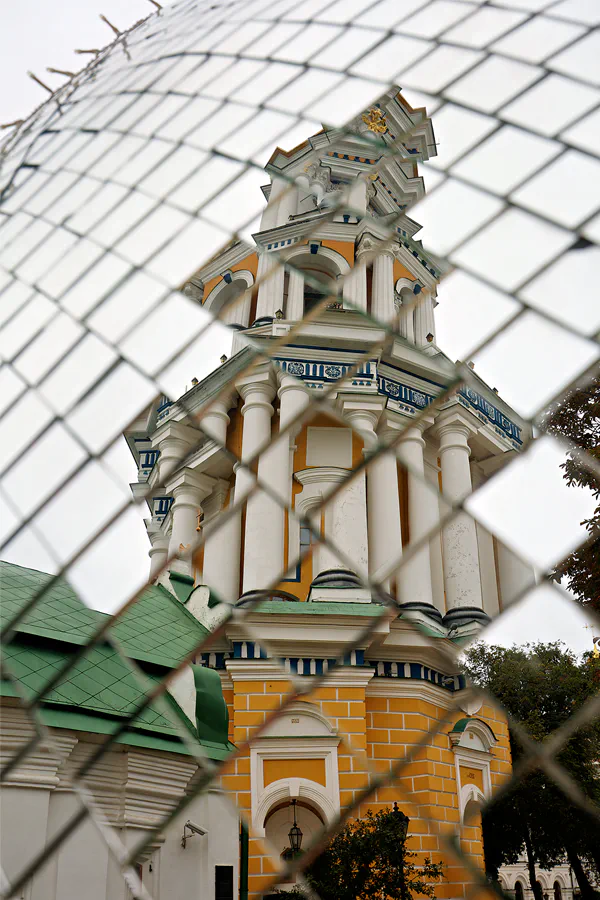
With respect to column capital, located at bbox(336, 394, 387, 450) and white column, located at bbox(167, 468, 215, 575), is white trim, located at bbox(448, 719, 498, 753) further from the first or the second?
white column, located at bbox(167, 468, 215, 575)

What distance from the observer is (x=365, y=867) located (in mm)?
7844

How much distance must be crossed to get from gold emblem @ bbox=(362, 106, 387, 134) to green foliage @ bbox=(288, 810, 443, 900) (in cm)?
818

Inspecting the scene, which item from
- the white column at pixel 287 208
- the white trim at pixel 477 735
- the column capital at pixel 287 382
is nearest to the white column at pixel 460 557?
the white trim at pixel 477 735

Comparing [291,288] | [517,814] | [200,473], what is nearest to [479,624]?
[517,814]

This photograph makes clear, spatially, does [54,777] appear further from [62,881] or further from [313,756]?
[313,756]

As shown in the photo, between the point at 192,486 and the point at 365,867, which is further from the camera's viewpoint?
the point at 192,486

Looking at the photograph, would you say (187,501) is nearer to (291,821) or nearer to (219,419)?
(219,419)

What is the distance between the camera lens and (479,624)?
12.9 metres

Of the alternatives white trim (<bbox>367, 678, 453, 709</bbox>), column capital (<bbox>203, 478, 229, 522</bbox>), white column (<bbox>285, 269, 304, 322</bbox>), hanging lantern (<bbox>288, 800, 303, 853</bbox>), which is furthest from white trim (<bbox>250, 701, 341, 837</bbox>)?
white column (<bbox>285, 269, 304, 322</bbox>)

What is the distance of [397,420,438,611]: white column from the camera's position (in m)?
12.8

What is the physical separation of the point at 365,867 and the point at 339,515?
17.4 ft

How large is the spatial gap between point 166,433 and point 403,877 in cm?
740

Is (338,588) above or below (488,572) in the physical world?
below

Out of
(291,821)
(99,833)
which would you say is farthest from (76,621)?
(291,821)
